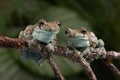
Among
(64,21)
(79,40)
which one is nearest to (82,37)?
(79,40)

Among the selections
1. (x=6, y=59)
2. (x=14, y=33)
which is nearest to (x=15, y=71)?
(x=6, y=59)

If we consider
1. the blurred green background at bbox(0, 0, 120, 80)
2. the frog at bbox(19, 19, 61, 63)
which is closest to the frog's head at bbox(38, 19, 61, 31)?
the frog at bbox(19, 19, 61, 63)

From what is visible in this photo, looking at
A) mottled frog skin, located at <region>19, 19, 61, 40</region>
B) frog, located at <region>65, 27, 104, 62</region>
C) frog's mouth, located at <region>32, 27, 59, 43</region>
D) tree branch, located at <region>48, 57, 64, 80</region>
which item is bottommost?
tree branch, located at <region>48, 57, 64, 80</region>

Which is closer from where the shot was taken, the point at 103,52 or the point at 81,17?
the point at 103,52

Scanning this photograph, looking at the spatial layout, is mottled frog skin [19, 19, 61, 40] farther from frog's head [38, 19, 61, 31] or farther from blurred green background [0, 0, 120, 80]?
blurred green background [0, 0, 120, 80]

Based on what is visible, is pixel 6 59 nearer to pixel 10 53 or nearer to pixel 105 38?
pixel 10 53

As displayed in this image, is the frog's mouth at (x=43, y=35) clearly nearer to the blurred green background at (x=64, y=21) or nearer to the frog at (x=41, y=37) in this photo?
the frog at (x=41, y=37)
